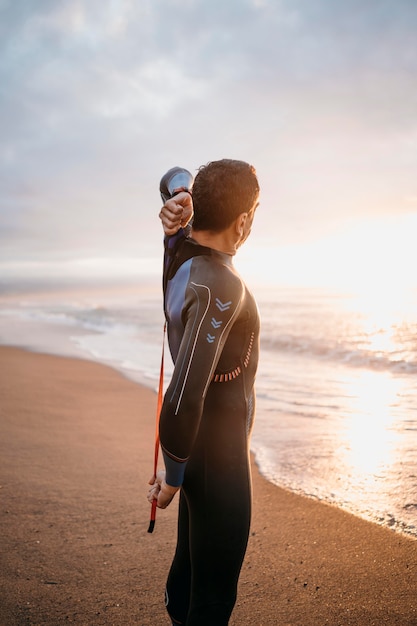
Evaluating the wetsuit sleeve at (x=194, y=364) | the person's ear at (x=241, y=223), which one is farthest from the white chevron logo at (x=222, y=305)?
the person's ear at (x=241, y=223)

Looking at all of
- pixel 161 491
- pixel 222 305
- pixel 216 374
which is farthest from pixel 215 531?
pixel 222 305

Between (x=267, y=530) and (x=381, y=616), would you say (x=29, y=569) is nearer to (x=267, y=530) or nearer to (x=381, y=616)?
(x=267, y=530)

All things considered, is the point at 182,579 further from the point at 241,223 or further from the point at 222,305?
the point at 241,223

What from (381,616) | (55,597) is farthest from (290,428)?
(55,597)

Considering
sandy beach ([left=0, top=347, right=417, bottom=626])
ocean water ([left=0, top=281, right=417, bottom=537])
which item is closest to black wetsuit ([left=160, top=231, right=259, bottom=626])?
sandy beach ([left=0, top=347, right=417, bottom=626])

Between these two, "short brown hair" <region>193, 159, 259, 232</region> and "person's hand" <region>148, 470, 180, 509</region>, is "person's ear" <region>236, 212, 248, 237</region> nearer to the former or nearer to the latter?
"short brown hair" <region>193, 159, 259, 232</region>

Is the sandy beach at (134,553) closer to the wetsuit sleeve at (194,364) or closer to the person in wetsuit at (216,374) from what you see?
the person in wetsuit at (216,374)

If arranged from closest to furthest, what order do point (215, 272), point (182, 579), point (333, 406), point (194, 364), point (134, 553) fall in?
point (194, 364)
point (215, 272)
point (182, 579)
point (134, 553)
point (333, 406)

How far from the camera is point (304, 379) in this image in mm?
9930

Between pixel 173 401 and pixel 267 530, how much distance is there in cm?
250

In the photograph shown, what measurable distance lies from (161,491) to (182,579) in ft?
1.95

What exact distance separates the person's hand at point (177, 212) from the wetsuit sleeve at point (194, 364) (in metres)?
0.33

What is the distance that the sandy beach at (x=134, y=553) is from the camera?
8.73ft

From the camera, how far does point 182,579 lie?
2.02m
